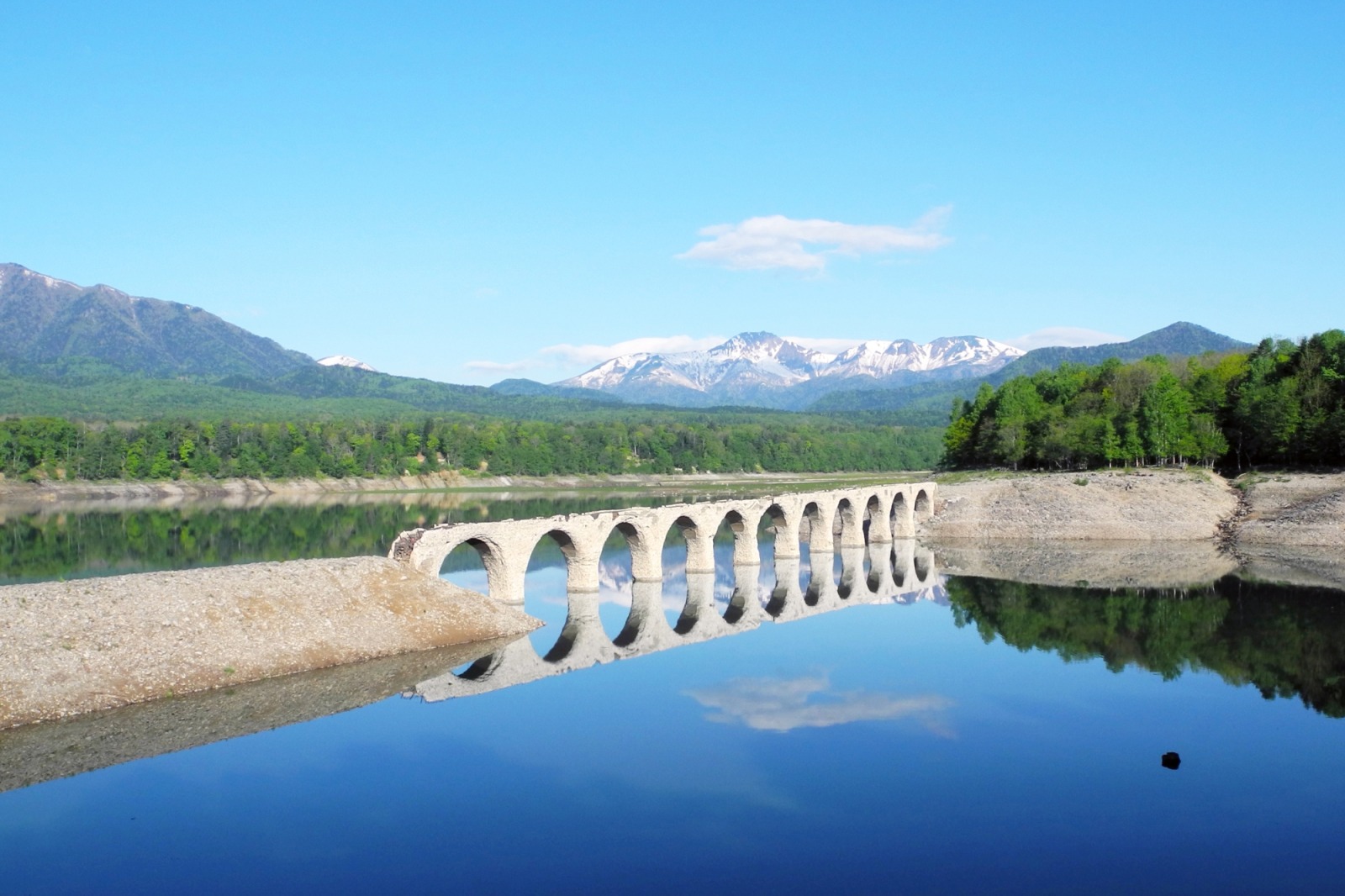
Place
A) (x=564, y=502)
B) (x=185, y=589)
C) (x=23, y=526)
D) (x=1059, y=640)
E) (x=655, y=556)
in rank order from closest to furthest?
(x=185, y=589) → (x=1059, y=640) → (x=655, y=556) → (x=23, y=526) → (x=564, y=502)

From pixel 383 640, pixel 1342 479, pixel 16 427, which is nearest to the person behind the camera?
pixel 383 640

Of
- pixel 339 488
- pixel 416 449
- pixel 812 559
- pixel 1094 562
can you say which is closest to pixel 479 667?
pixel 812 559

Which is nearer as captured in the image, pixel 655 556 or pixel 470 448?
pixel 655 556

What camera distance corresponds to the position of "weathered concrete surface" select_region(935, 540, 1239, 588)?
5744 cm

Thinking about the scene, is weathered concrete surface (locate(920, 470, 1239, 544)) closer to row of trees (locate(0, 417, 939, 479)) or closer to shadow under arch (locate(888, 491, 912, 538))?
shadow under arch (locate(888, 491, 912, 538))

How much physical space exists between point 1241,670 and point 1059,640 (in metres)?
7.05

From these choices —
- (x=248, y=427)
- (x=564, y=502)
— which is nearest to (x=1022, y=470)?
(x=564, y=502)

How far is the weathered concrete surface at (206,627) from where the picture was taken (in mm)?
28375

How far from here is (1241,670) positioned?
3653cm

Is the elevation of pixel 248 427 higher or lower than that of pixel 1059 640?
higher

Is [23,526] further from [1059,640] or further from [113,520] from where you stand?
[1059,640]

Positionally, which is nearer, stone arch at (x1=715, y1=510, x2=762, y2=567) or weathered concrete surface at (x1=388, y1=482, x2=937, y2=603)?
weathered concrete surface at (x1=388, y1=482, x2=937, y2=603)

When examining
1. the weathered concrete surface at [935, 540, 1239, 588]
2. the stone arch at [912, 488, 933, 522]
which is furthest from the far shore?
the weathered concrete surface at [935, 540, 1239, 588]

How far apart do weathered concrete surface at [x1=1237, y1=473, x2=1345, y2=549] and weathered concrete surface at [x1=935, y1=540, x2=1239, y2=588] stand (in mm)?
3207
